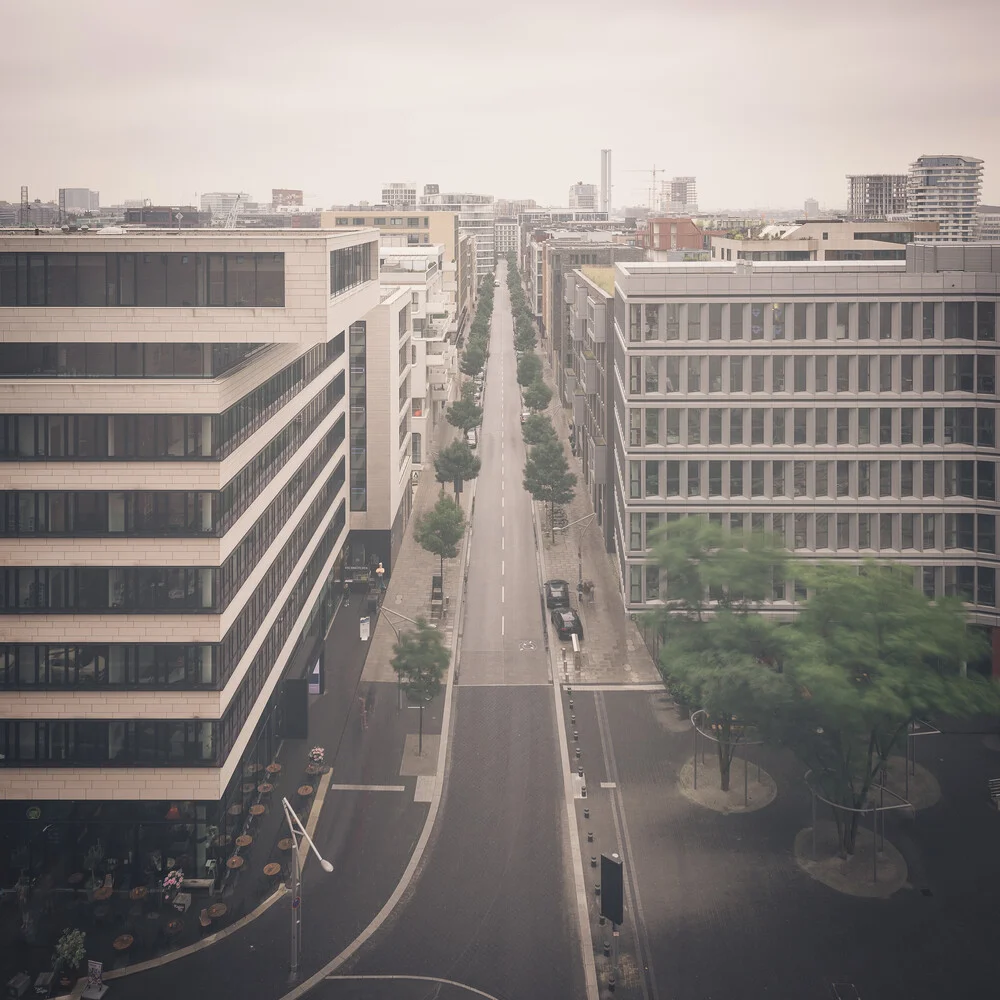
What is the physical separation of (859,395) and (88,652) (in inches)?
1712

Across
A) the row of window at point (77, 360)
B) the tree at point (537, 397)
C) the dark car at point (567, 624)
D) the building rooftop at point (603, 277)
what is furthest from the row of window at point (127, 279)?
the tree at point (537, 397)

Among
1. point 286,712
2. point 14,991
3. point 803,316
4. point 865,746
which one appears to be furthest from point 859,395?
point 14,991

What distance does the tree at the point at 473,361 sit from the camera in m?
178

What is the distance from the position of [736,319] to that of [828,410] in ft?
24.4

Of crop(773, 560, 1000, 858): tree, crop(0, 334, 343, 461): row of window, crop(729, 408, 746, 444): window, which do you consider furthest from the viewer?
crop(729, 408, 746, 444): window

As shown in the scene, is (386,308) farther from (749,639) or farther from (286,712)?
(749,639)

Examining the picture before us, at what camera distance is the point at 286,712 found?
5941 cm

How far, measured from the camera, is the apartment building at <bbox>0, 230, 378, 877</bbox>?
1694 inches

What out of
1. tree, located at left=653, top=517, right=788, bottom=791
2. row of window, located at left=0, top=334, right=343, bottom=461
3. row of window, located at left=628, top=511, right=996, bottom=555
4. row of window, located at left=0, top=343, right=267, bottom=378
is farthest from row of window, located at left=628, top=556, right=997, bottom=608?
row of window, located at left=0, top=343, right=267, bottom=378

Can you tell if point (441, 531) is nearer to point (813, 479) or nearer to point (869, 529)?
point (813, 479)

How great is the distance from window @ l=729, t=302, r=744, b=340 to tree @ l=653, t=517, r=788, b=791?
14104mm

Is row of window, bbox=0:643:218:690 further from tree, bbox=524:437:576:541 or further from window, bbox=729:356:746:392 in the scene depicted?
tree, bbox=524:437:576:541

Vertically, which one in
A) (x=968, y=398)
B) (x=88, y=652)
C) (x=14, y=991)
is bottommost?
(x=14, y=991)

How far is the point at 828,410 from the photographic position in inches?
2525
